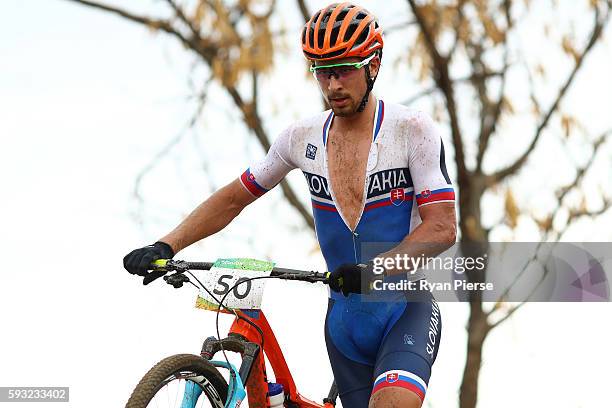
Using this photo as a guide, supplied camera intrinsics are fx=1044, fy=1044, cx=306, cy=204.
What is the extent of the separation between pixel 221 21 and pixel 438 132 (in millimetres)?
6060

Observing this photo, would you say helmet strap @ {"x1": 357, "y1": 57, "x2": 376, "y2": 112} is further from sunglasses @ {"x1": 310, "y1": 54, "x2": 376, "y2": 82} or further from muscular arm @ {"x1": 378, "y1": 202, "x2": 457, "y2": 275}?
muscular arm @ {"x1": 378, "y1": 202, "x2": 457, "y2": 275}

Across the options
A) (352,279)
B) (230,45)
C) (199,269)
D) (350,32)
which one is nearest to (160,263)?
(199,269)

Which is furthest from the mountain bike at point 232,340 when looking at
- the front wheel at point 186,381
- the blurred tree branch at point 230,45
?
the blurred tree branch at point 230,45

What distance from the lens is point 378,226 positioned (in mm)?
5891

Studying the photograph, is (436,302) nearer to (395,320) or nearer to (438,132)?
(395,320)

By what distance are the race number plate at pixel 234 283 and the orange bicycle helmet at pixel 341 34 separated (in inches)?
48.2

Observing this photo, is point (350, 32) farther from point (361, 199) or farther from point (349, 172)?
point (361, 199)

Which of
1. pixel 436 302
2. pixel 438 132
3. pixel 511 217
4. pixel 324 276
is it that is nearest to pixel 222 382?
pixel 324 276

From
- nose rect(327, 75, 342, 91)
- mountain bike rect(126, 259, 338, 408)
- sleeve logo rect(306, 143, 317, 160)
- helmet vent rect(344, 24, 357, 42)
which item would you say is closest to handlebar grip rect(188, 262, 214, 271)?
mountain bike rect(126, 259, 338, 408)

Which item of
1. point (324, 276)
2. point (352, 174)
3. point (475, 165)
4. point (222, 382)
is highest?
point (475, 165)

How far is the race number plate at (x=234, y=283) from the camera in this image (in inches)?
210

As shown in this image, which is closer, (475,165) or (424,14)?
(424,14)

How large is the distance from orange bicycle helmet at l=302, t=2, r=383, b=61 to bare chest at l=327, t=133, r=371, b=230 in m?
0.52

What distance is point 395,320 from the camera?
19.1 feet
